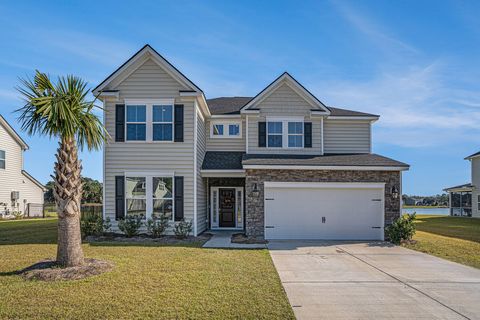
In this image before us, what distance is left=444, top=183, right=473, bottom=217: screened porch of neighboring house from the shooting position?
31.2 m

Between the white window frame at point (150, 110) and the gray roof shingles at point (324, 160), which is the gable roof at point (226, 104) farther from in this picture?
the white window frame at point (150, 110)

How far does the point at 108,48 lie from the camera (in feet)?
47.0

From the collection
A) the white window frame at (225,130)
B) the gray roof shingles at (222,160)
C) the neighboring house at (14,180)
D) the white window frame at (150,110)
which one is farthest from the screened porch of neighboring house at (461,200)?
the neighboring house at (14,180)

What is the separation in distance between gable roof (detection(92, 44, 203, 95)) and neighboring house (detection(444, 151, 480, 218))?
2593 centimetres

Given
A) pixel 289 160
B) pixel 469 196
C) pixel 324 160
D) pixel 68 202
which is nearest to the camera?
pixel 68 202

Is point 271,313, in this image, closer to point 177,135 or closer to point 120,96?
point 177,135

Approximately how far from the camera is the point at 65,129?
8328 mm

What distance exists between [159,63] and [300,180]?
746 cm

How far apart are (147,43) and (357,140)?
34.9 ft

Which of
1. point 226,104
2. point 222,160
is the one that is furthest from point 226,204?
point 226,104

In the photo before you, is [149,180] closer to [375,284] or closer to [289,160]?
[289,160]

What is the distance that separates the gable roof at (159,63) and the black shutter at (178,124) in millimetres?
958

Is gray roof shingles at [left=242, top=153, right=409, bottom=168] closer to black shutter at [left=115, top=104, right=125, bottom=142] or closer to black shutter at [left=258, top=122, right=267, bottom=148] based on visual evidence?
black shutter at [left=258, top=122, right=267, bottom=148]

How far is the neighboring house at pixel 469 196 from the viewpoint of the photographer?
28.9 m
